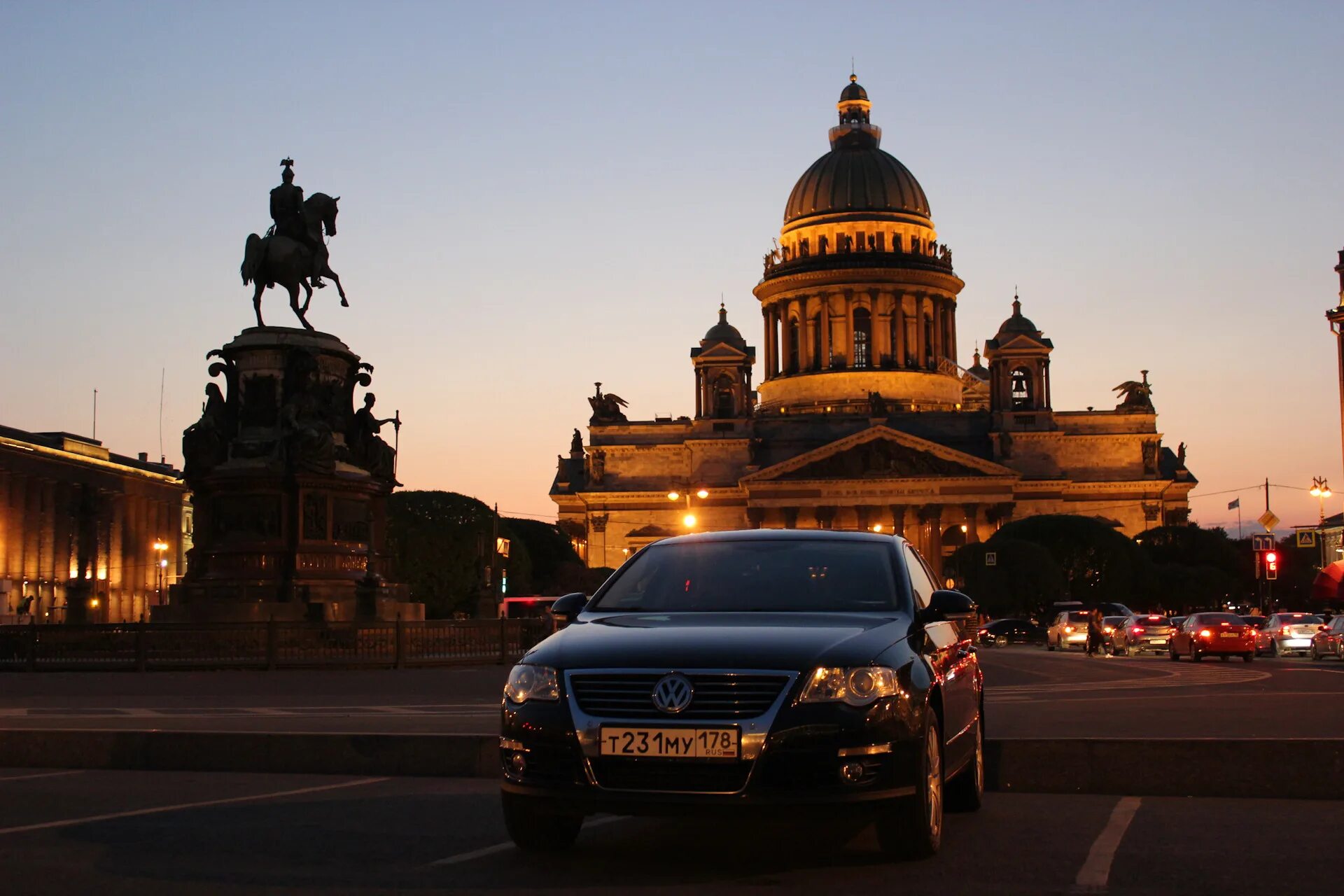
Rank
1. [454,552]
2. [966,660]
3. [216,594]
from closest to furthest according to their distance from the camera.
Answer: [966,660], [216,594], [454,552]

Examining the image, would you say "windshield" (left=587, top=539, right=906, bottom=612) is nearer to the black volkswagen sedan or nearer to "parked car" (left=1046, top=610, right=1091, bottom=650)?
the black volkswagen sedan

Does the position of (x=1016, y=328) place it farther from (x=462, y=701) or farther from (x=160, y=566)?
(x=462, y=701)

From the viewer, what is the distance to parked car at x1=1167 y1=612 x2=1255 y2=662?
45438 millimetres

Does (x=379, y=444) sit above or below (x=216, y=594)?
above

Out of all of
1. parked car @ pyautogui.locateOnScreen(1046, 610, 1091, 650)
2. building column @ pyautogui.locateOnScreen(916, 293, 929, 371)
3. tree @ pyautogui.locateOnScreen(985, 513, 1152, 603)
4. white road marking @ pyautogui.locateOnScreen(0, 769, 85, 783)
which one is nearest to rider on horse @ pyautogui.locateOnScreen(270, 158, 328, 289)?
white road marking @ pyautogui.locateOnScreen(0, 769, 85, 783)

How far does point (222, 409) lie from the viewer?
33531 millimetres

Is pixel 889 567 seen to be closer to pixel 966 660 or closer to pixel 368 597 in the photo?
pixel 966 660

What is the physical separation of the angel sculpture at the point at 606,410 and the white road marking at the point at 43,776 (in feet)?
405

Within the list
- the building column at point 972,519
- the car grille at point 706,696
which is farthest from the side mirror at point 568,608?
the building column at point 972,519

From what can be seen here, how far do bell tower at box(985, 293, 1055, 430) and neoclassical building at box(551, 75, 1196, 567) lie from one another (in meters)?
0.15

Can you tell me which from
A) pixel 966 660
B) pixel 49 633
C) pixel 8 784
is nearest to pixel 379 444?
pixel 49 633

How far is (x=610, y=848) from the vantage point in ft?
30.7

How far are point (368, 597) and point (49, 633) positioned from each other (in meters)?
5.78

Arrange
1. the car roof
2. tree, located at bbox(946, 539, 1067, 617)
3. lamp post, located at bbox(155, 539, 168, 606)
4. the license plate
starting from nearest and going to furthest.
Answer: the license plate
the car roof
tree, located at bbox(946, 539, 1067, 617)
lamp post, located at bbox(155, 539, 168, 606)
